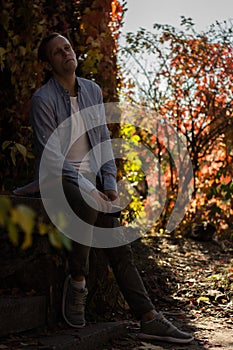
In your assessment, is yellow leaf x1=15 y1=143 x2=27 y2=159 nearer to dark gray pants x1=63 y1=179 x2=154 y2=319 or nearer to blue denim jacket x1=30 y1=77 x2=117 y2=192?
blue denim jacket x1=30 y1=77 x2=117 y2=192

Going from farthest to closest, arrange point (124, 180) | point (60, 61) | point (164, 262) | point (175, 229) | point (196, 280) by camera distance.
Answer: point (175, 229), point (124, 180), point (164, 262), point (196, 280), point (60, 61)

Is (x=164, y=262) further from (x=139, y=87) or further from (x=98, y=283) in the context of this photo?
(x=139, y=87)

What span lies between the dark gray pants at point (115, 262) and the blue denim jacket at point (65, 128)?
0.08 metres

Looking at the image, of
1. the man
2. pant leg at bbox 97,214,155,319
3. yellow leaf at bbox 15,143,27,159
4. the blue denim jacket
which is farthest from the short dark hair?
pant leg at bbox 97,214,155,319

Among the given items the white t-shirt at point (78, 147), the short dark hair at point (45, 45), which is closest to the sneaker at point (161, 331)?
the white t-shirt at point (78, 147)

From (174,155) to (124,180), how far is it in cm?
203

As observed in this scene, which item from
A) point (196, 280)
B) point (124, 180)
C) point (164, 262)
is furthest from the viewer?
point (124, 180)

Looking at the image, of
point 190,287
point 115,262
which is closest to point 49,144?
point 115,262

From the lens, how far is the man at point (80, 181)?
283 cm

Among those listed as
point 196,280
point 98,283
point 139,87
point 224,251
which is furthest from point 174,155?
point 98,283

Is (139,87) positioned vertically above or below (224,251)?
above

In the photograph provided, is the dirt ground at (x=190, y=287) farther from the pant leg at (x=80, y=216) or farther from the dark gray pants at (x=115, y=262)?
the pant leg at (x=80, y=216)

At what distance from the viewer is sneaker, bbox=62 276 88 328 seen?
2824 mm

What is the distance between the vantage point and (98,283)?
328 centimetres
